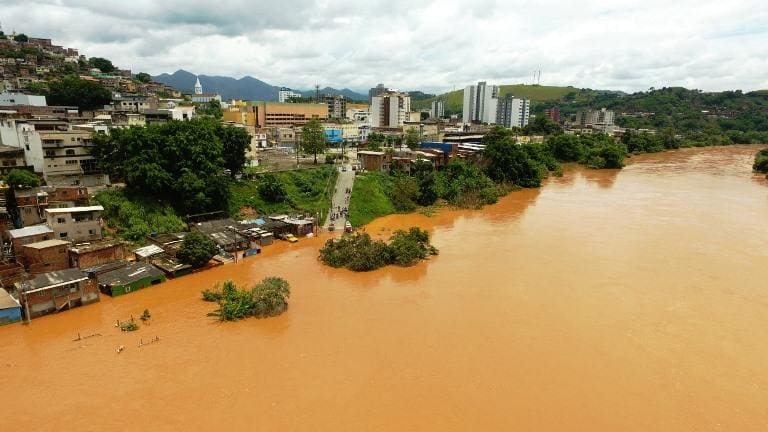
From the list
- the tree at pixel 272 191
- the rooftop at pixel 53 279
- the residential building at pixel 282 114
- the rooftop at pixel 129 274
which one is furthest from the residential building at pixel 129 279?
the residential building at pixel 282 114

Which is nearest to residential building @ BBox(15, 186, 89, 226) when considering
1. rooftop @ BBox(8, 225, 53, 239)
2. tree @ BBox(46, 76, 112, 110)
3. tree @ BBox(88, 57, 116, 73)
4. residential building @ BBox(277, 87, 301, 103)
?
rooftop @ BBox(8, 225, 53, 239)

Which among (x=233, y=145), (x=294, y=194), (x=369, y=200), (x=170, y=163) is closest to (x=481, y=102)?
(x=369, y=200)

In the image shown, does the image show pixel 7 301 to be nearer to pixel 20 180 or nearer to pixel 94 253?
pixel 94 253

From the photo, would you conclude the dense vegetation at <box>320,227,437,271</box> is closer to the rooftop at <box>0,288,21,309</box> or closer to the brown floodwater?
the brown floodwater

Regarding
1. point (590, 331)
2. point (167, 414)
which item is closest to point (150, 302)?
point (167, 414)

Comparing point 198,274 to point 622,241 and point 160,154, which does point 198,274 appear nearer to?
point 160,154

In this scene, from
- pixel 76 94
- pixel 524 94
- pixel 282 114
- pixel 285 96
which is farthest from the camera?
pixel 524 94
